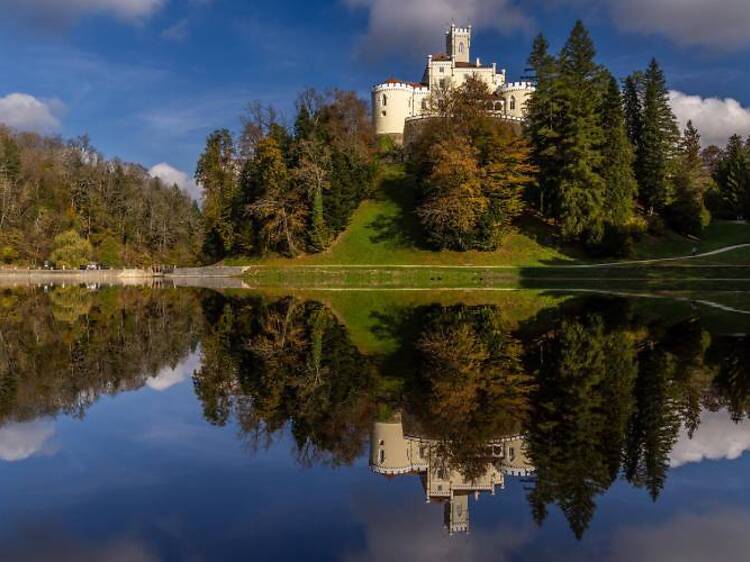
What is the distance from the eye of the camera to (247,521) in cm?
622

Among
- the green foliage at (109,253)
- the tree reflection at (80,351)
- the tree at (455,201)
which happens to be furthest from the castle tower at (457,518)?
the green foliage at (109,253)

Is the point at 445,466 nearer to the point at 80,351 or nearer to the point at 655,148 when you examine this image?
the point at 80,351

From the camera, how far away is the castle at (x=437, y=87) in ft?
275

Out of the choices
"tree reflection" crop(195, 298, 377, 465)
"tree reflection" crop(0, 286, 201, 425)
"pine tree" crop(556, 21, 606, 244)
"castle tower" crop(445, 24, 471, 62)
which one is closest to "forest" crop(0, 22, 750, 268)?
"pine tree" crop(556, 21, 606, 244)

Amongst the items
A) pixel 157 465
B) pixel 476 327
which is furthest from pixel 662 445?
pixel 476 327

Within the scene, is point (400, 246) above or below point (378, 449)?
above

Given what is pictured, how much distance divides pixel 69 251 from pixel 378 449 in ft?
243

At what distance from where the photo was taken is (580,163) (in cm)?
5325

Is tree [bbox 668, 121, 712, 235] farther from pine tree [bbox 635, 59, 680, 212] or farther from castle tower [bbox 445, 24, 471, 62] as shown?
castle tower [bbox 445, 24, 471, 62]

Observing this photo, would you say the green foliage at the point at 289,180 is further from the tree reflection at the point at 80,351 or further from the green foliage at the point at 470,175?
the tree reflection at the point at 80,351

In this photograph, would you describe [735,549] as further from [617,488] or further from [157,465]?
[157,465]

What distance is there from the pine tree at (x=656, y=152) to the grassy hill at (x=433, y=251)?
417cm

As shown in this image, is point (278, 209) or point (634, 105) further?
point (634, 105)

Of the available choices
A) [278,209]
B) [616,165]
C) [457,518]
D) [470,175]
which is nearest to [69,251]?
[278,209]
